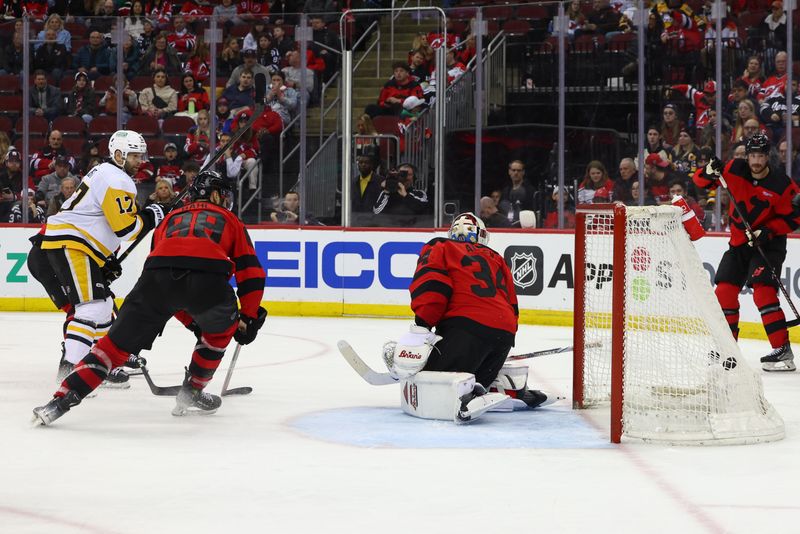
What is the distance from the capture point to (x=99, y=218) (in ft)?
17.5

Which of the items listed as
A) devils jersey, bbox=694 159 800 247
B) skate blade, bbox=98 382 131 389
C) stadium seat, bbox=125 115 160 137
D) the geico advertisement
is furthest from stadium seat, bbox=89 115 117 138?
devils jersey, bbox=694 159 800 247

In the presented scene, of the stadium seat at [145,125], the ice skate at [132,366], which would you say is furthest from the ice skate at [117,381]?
the stadium seat at [145,125]

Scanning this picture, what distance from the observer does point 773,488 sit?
3475 millimetres

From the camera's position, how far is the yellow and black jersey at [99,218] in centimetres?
521

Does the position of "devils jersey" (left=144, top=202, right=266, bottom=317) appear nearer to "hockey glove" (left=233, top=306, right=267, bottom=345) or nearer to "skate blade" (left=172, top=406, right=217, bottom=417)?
"hockey glove" (left=233, top=306, right=267, bottom=345)

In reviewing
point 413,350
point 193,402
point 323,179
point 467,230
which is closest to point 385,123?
point 323,179

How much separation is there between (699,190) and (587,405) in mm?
3927

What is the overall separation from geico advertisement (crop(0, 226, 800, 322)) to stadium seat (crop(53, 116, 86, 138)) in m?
0.85

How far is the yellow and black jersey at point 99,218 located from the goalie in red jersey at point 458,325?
1.37 meters

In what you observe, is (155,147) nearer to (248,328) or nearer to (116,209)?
(116,209)

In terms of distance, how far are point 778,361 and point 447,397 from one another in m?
2.54

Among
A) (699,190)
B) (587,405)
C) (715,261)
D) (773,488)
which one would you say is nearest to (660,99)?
(699,190)

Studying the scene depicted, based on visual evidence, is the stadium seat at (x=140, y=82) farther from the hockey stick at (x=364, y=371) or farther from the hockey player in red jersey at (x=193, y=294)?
the hockey stick at (x=364, y=371)

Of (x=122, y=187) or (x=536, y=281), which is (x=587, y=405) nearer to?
(x=122, y=187)
